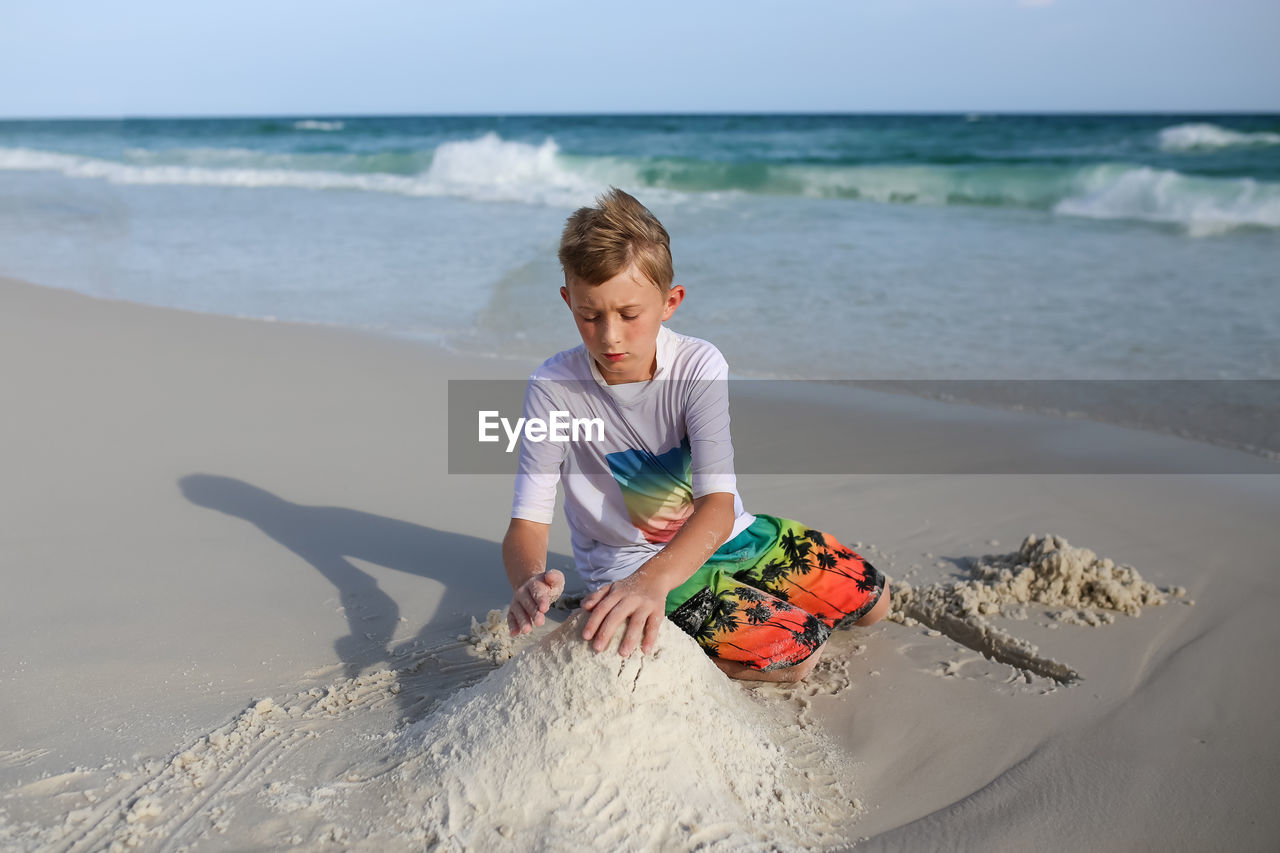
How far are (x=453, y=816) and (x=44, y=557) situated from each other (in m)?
2.01

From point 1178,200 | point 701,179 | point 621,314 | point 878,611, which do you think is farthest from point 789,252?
point 701,179

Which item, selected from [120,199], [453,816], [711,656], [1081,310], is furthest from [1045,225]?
[120,199]

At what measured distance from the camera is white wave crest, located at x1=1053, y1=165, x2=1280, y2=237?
11.5 metres

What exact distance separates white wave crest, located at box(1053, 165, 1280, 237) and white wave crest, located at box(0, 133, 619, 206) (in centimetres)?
718

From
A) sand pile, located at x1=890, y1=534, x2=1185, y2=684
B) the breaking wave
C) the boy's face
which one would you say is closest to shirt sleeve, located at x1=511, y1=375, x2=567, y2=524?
the boy's face

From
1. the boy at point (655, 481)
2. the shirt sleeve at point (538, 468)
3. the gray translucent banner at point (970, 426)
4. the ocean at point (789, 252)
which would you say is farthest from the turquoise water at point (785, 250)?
the shirt sleeve at point (538, 468)

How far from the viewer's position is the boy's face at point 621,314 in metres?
2.15

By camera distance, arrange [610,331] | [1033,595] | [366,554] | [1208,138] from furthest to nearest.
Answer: [1208,138] → [366,554] → [1033,595] → [610,331]

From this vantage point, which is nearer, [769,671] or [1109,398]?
[769,671]

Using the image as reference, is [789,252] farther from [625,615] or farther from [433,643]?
[625,615]

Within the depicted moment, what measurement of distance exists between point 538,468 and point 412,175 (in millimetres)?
18969

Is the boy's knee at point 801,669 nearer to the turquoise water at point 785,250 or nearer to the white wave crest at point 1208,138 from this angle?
the turquoise water at point 785,250

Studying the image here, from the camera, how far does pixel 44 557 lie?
10.2ft

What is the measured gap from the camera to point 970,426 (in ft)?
15.1
